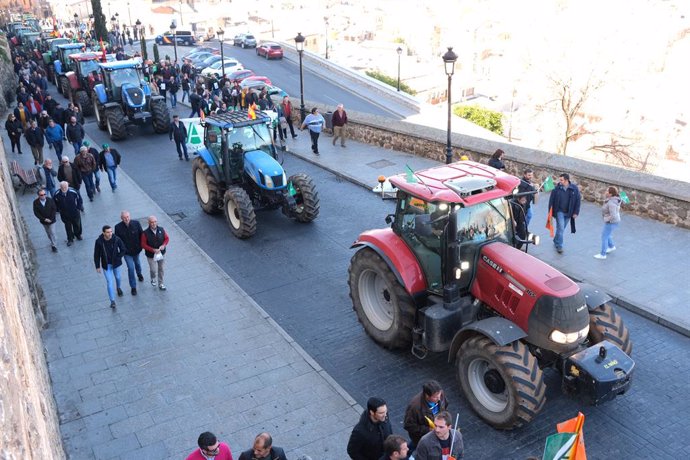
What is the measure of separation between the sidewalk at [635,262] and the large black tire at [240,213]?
5816 mm

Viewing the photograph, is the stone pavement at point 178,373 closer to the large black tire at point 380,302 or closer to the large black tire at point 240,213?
the large black tire at point 380,302

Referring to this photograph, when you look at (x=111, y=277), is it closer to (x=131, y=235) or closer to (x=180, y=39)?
(x=131, y=235)

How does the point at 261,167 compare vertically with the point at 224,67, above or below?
above

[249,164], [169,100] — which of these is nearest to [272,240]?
[249,164]

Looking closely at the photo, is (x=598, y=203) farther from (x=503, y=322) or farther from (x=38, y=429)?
(x=38, y=429)

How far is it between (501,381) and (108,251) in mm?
6727

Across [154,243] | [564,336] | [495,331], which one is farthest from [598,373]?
[154,243]

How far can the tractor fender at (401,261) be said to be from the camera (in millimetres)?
8102

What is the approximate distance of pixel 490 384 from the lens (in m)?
7.15

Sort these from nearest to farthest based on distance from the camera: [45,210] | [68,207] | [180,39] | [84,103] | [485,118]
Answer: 1. [45,210]
2. [68,207]
3. [84,103]
4. [485,118]
5. [180,39]

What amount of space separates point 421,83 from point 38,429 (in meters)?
65.7

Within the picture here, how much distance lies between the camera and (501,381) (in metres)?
7.00

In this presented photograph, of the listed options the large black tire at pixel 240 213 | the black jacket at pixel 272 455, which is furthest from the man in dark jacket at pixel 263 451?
the large black tire at pixel 240 213

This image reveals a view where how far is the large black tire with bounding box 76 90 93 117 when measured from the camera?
24938 mm
